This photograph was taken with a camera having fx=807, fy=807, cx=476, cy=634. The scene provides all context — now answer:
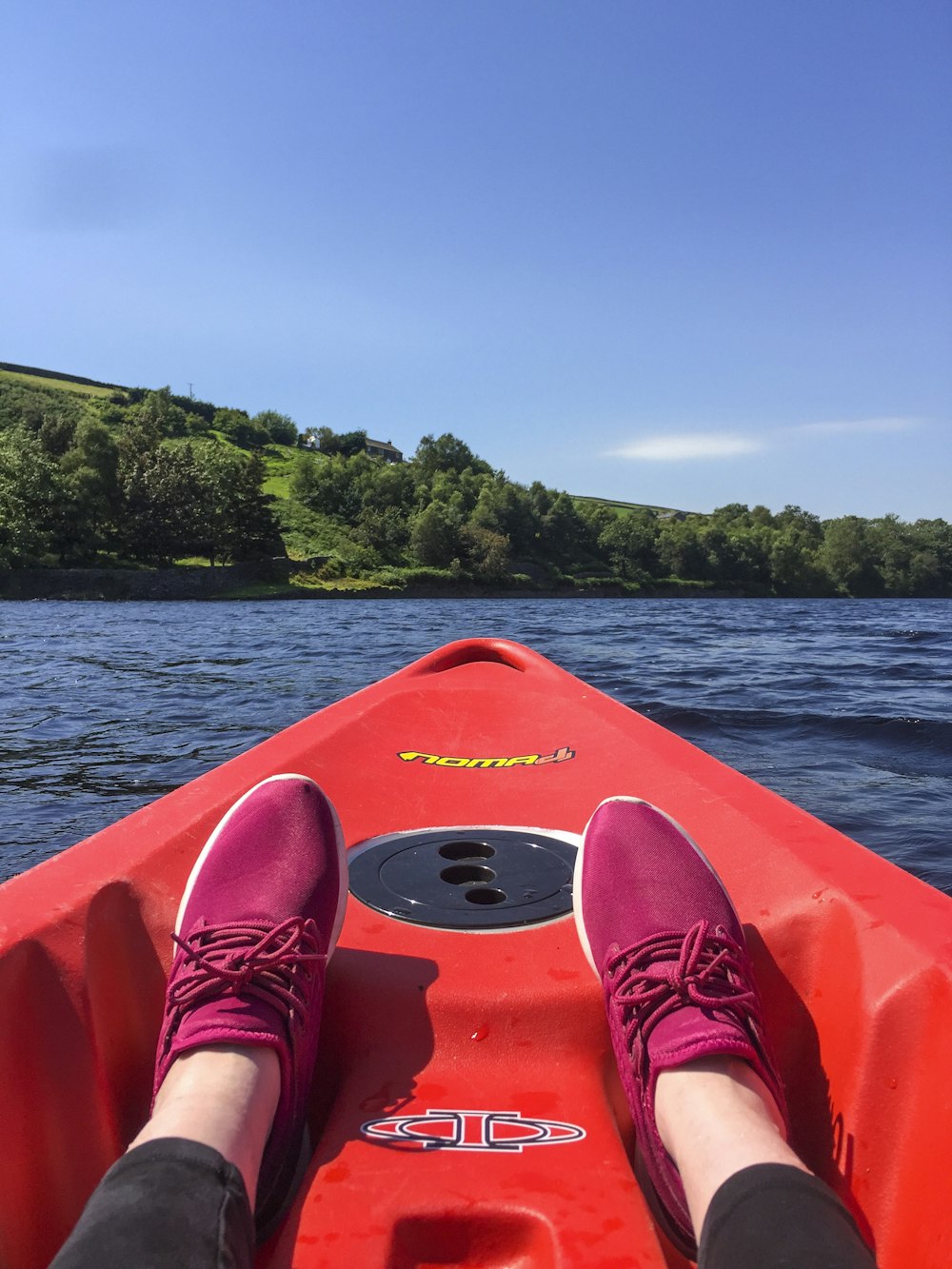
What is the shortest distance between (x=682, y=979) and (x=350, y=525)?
72.2 meters

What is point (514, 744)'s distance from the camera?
10.9ft

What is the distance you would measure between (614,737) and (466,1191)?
204 centimetres

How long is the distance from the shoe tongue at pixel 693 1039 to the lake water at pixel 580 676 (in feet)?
8.41

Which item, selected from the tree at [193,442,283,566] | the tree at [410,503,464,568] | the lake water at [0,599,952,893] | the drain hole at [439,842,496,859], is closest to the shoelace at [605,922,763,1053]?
the drain hole at [439,842,496,859]

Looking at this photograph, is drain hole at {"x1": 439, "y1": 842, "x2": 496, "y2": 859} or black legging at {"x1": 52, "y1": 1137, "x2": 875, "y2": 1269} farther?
drain hole at {"x1": 439, "y1": 842, "x2": 496, "y2": 859}

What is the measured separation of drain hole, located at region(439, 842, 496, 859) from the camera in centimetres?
214

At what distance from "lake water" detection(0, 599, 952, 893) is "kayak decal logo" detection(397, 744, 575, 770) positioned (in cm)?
176

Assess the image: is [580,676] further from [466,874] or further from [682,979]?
[682,979]

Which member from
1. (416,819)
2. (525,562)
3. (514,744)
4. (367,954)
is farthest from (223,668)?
(525,562)

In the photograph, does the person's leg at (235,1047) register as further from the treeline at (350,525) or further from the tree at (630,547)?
the tree at (630,547)

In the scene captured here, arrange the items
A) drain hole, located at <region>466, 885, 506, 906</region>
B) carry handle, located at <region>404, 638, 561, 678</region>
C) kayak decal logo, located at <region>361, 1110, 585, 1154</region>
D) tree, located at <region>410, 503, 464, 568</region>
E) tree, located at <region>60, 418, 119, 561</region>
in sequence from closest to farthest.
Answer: kayak decal logo, located at <region>361, 1110, 585, 1154</region> < drain hole, located at <region>466, 885, 506, 906</region> < carry handle, located at <region>404, 638, 561, 678</region> < tree, located at <region>60, 418, 119, 561</region> < tree, located at <region>410, 503, 464, 568</region>

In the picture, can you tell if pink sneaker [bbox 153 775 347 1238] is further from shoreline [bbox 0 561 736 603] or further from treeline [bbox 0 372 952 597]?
treeline [bbox 0 372 952 597]

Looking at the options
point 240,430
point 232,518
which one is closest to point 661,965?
point 232,518

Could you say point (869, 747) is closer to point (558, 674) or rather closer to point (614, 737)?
point (558, 674)
